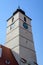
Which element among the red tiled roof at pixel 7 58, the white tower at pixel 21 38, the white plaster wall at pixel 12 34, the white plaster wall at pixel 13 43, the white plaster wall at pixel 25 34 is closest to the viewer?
the red tiled roof at pixel 7 58

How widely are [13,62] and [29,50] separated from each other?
13.6 ft

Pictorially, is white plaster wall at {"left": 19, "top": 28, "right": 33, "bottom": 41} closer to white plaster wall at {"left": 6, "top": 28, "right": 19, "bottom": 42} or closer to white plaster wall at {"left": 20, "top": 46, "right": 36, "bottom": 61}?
white plaster wall at {"left": 6, "top": 28, "right": 19, "bottom": 42}

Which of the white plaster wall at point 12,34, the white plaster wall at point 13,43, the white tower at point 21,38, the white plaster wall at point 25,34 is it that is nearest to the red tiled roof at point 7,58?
the white tower at point 21,38

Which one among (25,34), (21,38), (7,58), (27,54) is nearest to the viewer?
(7,58)

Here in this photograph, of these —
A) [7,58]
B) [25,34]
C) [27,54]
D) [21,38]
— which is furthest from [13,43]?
[7,58]

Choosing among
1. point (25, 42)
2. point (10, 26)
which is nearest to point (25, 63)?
point (25, 42)

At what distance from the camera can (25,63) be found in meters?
20.7

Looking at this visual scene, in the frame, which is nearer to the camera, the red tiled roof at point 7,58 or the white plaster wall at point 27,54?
the red tiled roof at point 7,58

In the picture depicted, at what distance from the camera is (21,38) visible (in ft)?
75.8

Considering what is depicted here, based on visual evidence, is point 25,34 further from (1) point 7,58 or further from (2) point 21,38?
(1) point 7,58

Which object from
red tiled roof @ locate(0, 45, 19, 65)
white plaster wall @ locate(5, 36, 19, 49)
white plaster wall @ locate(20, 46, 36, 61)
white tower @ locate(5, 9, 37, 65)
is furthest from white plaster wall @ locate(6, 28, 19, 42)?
red tiled roof @ locate(0, 45, 19, 65)

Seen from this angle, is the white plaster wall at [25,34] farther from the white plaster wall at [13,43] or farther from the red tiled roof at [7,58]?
the red tiled roof at [7,58]

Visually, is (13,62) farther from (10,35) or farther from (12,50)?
(10,35)

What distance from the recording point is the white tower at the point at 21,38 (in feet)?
70.1
